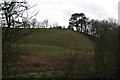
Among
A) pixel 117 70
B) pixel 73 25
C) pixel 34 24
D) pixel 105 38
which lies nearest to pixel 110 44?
pixel 105 38

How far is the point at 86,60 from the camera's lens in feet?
60.2

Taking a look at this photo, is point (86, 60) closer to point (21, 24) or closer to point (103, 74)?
point (103, 74)

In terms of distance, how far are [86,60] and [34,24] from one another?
357 inches

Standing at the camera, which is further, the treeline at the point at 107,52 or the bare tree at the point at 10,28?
the treeline at the point at 107,52

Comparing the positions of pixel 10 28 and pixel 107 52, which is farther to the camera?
pixel 107 52

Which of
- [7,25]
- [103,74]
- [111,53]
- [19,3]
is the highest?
[19,3]

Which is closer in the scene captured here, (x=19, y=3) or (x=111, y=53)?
(x=19, y=3)

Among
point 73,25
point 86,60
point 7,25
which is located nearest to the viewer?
point 7,25

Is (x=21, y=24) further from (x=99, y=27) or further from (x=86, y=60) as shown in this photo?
(x=99, y=27)

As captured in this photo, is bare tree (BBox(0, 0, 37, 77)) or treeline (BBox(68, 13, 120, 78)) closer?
bare tree (BBox(0, 0, 37, 77))

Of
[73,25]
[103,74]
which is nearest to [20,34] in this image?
[103,74]

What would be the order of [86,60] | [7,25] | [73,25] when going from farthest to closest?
[73,25] < [86,60] < [7,25]

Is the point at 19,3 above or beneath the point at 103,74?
above

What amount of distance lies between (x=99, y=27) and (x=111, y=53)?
234 cm
